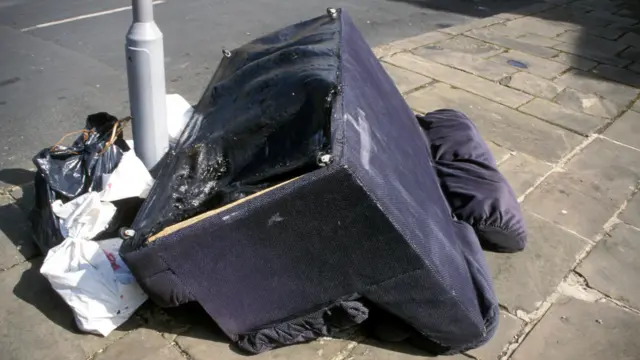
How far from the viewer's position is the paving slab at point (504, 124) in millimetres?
4930

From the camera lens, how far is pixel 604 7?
396 inches

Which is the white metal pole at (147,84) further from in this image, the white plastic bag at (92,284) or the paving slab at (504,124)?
the paving slab at (504,124)

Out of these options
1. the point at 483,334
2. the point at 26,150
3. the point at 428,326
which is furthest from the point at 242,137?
the point at 26,150

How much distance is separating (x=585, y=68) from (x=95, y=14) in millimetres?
5833

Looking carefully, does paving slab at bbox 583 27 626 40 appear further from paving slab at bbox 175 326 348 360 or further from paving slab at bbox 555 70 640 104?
paving slab at bbox 175 326 348 360

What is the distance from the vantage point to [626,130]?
214 inches

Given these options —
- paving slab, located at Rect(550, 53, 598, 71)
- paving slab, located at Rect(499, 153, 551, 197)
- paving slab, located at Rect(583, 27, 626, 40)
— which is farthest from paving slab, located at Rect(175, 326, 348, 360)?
paving slab, located at Rect(583, 27, 626, 40)

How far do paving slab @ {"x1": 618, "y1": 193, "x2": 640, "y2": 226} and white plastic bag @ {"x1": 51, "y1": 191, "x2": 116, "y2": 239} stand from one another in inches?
126

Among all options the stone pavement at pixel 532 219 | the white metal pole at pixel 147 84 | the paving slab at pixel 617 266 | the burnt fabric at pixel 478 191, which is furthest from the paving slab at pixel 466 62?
the white metal pole at pixel 147 84

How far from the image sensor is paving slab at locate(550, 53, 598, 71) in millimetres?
7051

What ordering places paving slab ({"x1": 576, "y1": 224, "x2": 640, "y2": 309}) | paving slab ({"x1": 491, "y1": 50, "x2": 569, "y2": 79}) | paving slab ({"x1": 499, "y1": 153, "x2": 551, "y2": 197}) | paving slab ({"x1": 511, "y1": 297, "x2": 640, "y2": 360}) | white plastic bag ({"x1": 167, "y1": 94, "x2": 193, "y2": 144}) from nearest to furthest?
1. paving slab ({"x1": 511, "y1": 297, "x2": 640, "y2": 360})
2. paving slab ({"x1": 576, "y1": 224, "x2": 640, "y2": 309})
3. white plastic bag ({"x1": 167, "y1": 94, "x2": 193, "y2": 144})
4. paving slab ({"x1": 499, "y1": 153, "x2": 551, "y2": 197})
5. paving slab ({"x1": 491, "y1": 50, "x2": 569, "y2": 79})

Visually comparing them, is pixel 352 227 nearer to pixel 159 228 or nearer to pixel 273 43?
pixel 159 228

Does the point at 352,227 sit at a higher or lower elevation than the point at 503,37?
higher

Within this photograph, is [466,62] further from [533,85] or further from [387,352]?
[387,352]
